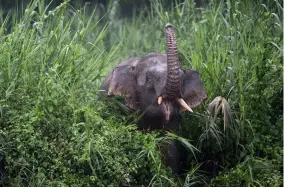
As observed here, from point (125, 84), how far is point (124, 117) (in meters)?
0.49

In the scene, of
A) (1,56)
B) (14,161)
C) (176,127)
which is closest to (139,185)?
(176,127)

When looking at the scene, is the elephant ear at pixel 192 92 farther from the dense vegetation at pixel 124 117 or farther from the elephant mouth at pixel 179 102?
the elephant mouth at pixel 179 102

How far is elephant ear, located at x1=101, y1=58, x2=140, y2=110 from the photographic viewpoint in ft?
25.7

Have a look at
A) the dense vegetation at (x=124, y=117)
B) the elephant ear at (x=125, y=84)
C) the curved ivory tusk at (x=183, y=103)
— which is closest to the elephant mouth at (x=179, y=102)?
the curved ivory tusk at (x=183, y=103)

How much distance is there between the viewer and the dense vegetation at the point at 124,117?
6.85 metres

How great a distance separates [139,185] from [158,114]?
0.79 metres

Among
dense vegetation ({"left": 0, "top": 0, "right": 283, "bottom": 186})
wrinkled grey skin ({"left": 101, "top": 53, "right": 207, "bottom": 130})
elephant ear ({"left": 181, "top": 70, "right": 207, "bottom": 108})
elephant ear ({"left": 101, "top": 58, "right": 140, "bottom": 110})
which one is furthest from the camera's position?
elephant ear ({"left": 101, "top": 58, "right": 140, "bottom": 110})

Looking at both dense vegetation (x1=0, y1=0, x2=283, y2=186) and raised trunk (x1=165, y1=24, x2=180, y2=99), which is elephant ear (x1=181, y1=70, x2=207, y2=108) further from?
raised trunk (x1=165, y1=24, x2=180, y2=99)

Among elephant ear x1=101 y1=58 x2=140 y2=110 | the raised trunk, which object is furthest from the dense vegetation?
the raised trunk

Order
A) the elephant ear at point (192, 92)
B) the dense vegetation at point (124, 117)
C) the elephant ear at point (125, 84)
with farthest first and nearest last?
1. the elephant ear at point (125, 84)
2. the elephant ear at point (192, 92)
3. the dense vegetation at point (124, 117)

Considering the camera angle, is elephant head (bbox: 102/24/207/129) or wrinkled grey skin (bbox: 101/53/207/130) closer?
elephant head (bbox: 102/24/207/129)

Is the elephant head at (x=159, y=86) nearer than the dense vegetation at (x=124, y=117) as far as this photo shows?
No

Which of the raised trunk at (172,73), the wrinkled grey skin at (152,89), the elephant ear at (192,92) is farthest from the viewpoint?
the elephant ear at (192,92)

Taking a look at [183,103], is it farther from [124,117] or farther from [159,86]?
[124,117]
